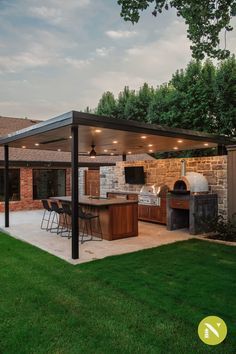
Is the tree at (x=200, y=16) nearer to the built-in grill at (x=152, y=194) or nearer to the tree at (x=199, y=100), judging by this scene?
the built-in grill at (x=152, y=194)

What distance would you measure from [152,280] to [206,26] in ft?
15.9

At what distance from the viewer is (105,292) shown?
3982 millimetres

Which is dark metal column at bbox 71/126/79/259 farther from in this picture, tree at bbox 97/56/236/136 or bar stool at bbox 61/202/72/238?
tree at bbox 97/56/236/136

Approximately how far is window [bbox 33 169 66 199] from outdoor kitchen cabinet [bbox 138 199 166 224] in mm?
6126

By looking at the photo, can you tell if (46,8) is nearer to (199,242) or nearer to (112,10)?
(112,10)

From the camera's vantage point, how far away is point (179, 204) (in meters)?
8.34

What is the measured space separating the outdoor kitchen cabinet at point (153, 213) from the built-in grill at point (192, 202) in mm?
753

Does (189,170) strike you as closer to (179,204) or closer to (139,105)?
(179,204)

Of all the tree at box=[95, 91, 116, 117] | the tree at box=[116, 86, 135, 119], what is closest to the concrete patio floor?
the tree at box=[116, 86, 135, 119]

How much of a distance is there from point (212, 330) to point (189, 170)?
6.80 meters

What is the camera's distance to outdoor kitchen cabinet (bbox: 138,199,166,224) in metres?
9.52

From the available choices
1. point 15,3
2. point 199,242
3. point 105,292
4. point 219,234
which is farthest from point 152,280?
point 15,3

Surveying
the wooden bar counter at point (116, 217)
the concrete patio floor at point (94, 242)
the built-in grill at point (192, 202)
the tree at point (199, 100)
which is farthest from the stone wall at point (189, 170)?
the tree at point (199, 100)

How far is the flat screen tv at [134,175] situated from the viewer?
11.0m
